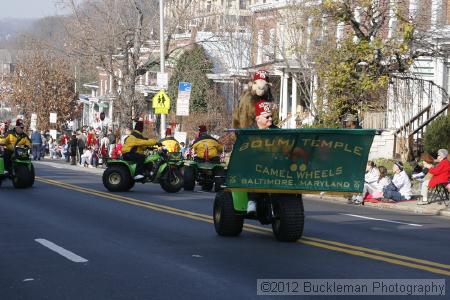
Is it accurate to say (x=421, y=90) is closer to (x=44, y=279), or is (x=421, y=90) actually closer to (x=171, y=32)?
(x=171, y=32)

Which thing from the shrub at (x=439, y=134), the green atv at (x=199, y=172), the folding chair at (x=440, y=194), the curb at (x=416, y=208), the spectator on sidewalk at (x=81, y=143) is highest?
the shrub at (x=439, y=134)

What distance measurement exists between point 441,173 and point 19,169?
10856 millimetres

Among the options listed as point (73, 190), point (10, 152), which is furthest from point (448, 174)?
point (10, 152)

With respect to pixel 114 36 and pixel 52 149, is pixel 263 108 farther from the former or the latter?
pixel 52 149

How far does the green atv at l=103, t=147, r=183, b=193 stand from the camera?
24688mm

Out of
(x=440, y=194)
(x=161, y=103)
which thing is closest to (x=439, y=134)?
(x=440, y=194)

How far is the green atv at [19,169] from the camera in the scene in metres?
25.2

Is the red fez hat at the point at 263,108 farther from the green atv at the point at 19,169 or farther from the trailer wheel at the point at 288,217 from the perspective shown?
the green atv at the point at 19,169

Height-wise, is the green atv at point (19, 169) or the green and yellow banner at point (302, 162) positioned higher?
the green and yellow banner at point (302, 162)

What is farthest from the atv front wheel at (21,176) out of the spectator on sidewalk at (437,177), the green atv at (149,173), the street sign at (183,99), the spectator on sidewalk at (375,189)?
the street sign at (183,99)

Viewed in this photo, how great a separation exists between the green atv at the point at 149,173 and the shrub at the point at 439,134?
10.3m

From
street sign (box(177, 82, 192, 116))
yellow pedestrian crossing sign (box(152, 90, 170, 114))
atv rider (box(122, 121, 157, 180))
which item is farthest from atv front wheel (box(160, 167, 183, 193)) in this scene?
yellow pedestrian crossing sign (box(152, 90, 170, 114))

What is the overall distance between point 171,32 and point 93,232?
33.6 meters

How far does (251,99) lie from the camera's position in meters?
14.1
